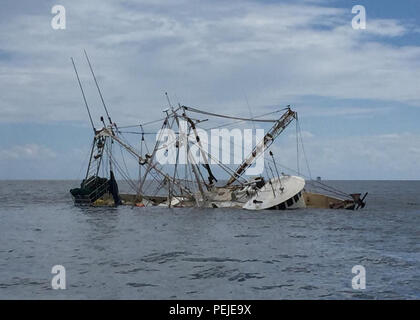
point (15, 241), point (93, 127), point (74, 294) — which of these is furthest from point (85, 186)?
→ point (74, 294)

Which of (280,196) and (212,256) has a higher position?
(280,196)

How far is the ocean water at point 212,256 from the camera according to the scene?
80.6 feet

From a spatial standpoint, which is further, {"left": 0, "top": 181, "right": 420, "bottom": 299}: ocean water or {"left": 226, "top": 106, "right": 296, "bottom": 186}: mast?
{"left": 226, "top": 106, "right": 296, "bottom": 186}: mast

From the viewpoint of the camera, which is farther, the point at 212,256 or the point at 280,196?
the point at 280,196

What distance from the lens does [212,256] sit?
3397 cm

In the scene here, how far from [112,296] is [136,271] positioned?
5447mm

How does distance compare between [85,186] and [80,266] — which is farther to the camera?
[85,186]

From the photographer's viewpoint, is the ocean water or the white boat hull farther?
the white boat hull

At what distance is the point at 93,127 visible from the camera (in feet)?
252

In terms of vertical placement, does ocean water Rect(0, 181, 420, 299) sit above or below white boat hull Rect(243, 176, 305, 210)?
below

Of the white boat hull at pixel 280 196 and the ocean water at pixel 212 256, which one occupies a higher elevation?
the white boat hull at pixel 280 196

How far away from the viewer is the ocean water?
968 inches

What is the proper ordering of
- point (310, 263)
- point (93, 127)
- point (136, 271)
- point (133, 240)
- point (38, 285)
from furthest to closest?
point (93, 127)
point (133, 240)
point (310, 263)
point (136, 271)
point (38, 285)

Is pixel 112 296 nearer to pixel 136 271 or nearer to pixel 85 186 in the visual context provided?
pixel 136 271
